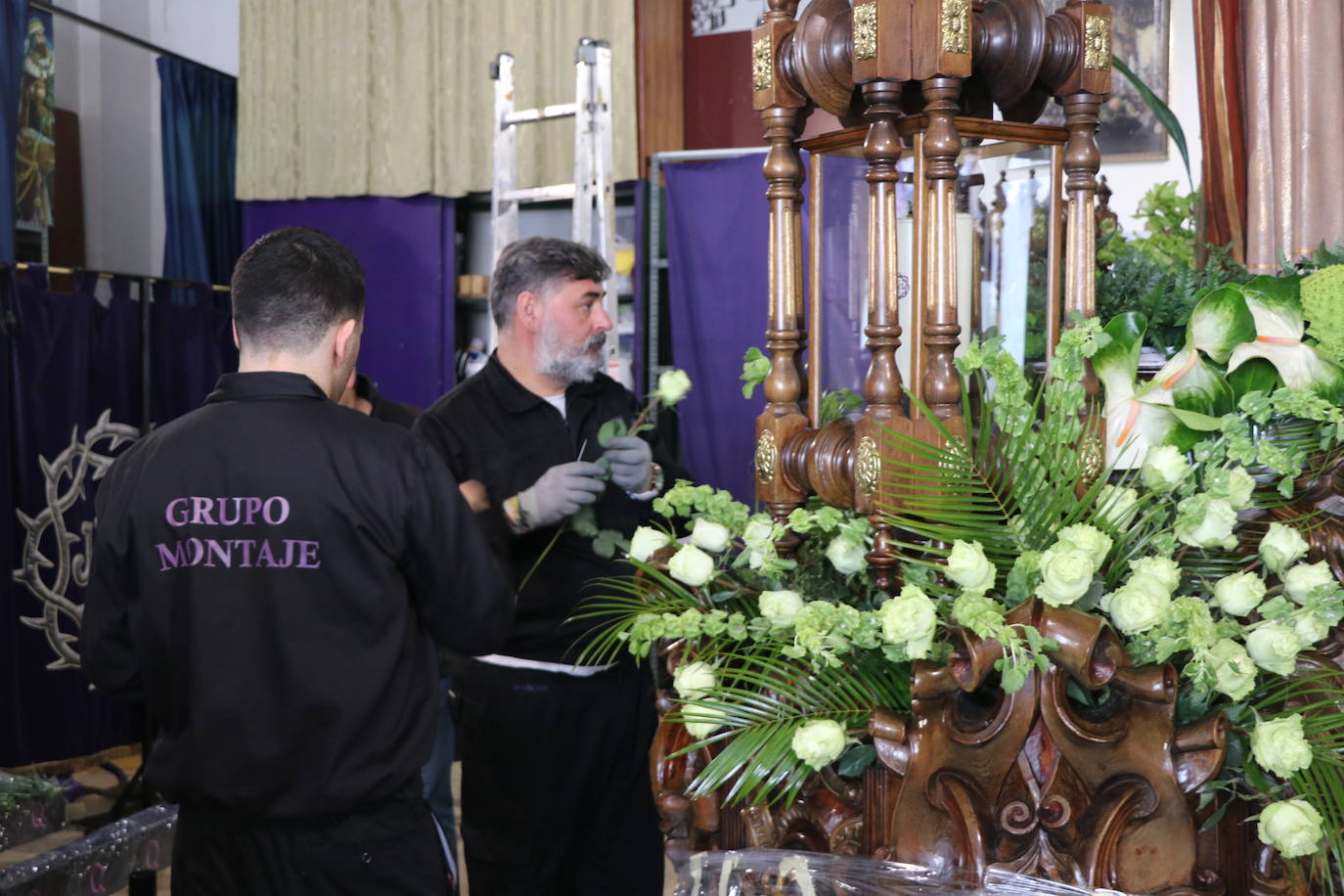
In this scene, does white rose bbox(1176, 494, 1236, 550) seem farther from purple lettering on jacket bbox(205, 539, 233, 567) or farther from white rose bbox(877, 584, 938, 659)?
purple lettering on jacket bbox(205, 539, 233, 567)

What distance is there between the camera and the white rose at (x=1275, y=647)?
3.48ft

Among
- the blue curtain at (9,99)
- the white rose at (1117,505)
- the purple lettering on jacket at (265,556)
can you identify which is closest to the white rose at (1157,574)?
the white rose at (1117,505)

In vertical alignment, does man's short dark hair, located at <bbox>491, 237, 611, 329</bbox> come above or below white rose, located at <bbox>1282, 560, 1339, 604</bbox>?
above

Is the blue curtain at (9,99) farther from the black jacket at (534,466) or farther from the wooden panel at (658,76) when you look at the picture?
the black jacket at (534,466)

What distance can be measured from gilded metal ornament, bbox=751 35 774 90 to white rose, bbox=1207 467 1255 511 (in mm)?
610

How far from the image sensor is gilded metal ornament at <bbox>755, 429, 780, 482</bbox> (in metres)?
1.38

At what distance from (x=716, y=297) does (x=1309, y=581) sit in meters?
4.08

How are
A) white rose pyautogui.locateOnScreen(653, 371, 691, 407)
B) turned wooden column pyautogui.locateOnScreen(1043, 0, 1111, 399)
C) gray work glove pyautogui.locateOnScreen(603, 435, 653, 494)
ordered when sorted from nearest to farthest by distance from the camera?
turned wooden column pyautogui.locateOnScreen(1043, 0, 1111, 399), white rose pyautogui.locateOnScreen(653, 371, 691, 407), gray work glove pyautogui.locateOnScreen(603, 435, 653, 494)

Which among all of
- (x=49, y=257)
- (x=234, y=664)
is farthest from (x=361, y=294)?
(x=49, y=257)

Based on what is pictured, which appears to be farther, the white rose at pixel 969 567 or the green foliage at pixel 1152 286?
the green foliage at pixel 1152 286

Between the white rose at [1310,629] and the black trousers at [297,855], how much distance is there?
45.6 inches

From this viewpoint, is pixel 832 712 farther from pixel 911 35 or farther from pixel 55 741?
pixel 55 741

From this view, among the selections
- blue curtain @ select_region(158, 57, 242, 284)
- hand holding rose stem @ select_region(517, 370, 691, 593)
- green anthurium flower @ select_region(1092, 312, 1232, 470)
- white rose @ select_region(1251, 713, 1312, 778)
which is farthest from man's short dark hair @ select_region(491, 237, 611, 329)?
blue curtain @ select_region(158, 57, 242, 284)

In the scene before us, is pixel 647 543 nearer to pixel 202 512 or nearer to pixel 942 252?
pixel 942 252
